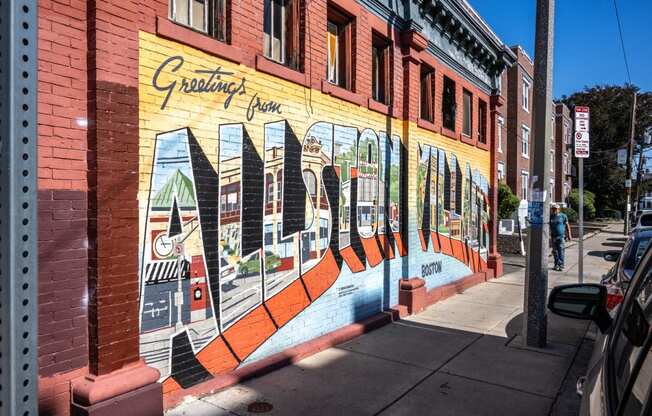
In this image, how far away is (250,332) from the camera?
5539mm

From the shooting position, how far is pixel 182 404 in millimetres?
4652

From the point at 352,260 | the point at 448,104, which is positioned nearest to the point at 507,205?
the point at 448,104

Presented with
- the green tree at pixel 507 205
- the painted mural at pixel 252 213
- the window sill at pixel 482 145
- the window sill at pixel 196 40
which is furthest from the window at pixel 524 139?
the window sill at pixel 196 40

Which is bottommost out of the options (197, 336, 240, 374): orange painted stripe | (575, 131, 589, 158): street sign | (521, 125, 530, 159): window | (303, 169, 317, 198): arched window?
(197, 336, 240, 374): orange painted stripe

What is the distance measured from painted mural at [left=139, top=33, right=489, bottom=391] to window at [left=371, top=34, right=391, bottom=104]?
0.51m

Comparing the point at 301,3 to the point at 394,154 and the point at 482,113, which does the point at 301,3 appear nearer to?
the point at 394,154

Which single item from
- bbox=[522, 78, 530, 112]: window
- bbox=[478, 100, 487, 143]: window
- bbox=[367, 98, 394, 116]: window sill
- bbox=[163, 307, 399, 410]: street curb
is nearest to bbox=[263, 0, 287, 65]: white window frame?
bbox=[367, 98, 394, 116]: window sill

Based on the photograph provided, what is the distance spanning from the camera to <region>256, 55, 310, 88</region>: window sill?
559cm

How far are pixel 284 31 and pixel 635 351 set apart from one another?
5735mm

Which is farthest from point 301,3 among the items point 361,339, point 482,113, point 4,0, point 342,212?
point 482,113

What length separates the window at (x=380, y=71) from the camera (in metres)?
8.38

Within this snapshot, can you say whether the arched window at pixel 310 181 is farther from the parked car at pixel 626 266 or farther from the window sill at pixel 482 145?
the window sill at pixel 482 145

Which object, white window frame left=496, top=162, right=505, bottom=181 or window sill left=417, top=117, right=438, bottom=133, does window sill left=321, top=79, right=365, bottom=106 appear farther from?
white window frame left=496, top=162, right=505, bottom=181

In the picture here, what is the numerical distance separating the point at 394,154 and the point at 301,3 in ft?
10.5
